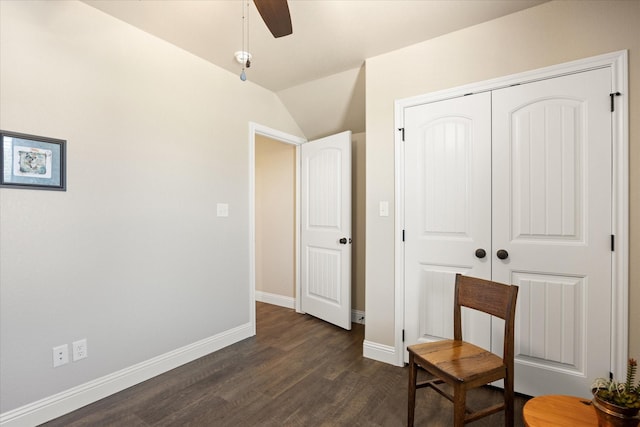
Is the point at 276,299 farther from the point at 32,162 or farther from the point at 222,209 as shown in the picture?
the point at 32,162

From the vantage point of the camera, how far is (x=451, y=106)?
2.29 metres

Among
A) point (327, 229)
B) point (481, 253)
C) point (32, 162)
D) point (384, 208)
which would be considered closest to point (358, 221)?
point (327, 229)

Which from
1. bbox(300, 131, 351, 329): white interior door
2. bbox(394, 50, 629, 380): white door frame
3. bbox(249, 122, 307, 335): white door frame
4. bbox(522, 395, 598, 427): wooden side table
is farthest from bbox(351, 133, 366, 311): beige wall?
bbox(522, 395, 598, 427): wooden side table

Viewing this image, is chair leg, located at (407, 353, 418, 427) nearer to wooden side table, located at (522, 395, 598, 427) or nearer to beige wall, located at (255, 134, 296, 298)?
wooden side table, located at (522, 395, 598, 427)

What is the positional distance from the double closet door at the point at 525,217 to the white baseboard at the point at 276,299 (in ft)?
6.10

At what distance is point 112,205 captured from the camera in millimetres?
2113

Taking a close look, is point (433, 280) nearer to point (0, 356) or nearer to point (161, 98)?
point (161, 98)

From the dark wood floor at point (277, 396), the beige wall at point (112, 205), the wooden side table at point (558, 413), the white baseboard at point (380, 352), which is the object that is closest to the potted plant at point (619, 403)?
the wooden side table at point (558, 413)

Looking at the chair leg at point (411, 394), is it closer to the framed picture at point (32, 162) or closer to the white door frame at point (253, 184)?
the white door frame at point (253, 184)

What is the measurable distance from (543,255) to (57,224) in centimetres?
299

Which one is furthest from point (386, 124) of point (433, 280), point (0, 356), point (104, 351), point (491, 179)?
point (0, 356)

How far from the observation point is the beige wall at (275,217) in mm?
3998

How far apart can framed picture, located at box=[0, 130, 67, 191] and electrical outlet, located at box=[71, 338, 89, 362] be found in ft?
3.12

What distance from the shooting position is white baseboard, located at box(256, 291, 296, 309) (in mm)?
3984
